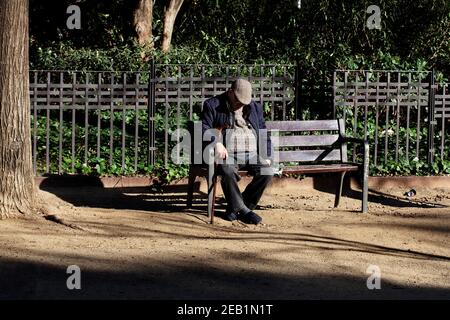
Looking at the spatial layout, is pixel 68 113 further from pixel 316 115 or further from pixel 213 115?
pixel 213 115

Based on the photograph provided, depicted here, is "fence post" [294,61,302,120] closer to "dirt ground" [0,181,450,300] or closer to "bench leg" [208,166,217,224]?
"dirt ground" [0,181,450,300]

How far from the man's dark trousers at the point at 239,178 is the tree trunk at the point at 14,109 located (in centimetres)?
184

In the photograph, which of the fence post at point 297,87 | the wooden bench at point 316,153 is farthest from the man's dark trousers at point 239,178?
the fence post at point 297,87

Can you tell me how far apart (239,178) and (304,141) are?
4.10 ft

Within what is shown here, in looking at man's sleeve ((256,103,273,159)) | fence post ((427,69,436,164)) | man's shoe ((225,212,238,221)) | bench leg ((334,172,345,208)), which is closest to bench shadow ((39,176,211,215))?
man's shoe ((225,212,238,221))

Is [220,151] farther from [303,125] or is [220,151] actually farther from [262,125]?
[303,125]

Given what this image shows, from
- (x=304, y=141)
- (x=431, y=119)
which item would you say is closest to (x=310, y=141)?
(x=304, y=141)

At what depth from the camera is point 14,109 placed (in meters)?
10.3

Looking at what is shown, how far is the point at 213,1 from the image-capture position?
18.4m

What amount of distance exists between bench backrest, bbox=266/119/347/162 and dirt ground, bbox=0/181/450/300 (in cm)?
52

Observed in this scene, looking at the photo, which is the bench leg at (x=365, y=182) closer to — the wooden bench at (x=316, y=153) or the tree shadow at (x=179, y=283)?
the wooden bench at (x=316, y=153)

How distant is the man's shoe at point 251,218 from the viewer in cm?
1045
